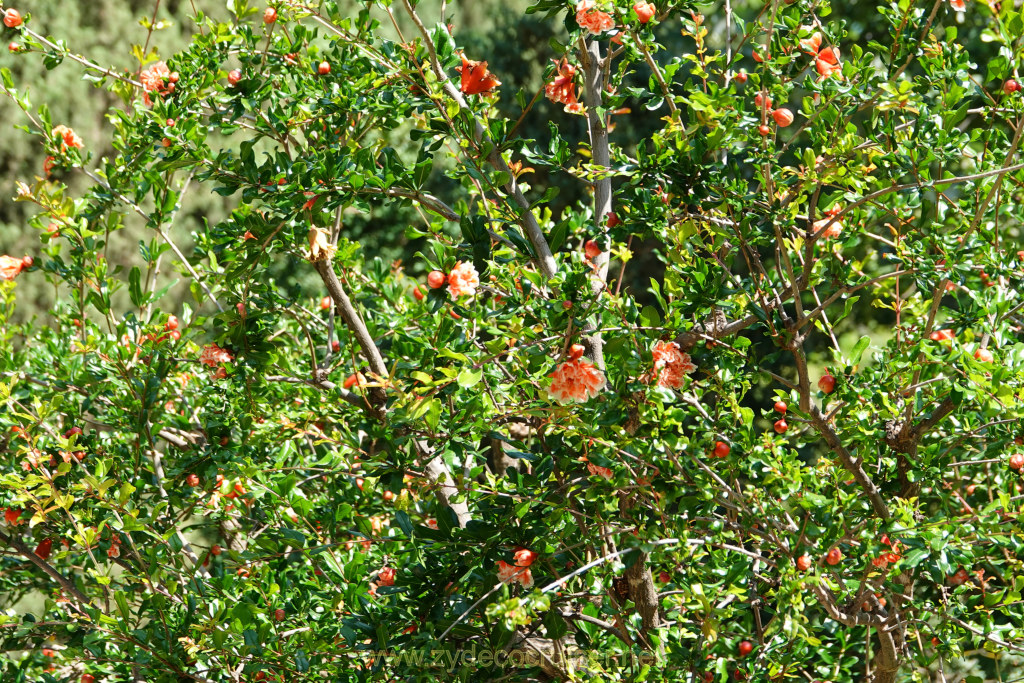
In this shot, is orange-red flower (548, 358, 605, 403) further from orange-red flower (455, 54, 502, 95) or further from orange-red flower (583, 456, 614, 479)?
orange-red flower (455, 54, 502, 95)

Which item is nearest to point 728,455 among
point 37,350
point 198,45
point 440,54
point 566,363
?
point 566,363

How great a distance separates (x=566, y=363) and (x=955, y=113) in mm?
771

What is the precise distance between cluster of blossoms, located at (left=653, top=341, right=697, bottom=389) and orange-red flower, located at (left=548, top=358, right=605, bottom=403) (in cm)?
13

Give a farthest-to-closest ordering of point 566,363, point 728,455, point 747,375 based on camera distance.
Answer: point 747,375, point 728,455, point 566,363

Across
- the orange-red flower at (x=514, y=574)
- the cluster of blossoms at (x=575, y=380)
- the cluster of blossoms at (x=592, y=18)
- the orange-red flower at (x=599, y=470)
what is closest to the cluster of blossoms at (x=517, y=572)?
the orange-red flower at (x=514, y=574)

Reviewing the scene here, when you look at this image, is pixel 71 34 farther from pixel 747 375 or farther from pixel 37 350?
pixel 747 375

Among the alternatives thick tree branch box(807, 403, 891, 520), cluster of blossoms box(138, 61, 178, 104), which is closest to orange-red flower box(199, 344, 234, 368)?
cluster of blossoms box(138, 61, 178, 104)

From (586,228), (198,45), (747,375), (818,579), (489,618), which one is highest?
(198,45)

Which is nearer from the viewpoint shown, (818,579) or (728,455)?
(818,579)

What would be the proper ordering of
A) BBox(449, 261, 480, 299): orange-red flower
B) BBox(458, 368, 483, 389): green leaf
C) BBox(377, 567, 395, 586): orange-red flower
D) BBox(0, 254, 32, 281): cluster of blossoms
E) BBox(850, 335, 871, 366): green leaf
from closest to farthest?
BBox(458, 368, 483, 389): green leaf → BBox(449, 261, 480, 299): orange-red flower → BBox(850, 335, 871, 366): green leaf → BBox(377, 567, 395, 586): orange-red flower → BBox(0, 254, 32, 281): cluster of blossoms

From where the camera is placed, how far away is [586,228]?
161 cm

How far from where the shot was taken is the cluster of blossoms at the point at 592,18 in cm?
146

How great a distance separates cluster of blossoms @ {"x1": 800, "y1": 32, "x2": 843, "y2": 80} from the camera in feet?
5.00

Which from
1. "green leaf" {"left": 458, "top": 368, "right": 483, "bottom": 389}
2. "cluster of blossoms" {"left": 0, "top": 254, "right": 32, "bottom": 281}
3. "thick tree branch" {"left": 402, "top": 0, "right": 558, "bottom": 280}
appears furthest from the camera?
"cluster of blossoms" {"left": 0, "top": 254, "right": 32, "bottom": 281}
